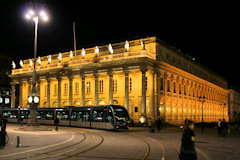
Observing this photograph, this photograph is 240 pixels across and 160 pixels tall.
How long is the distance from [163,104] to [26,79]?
3274 cm

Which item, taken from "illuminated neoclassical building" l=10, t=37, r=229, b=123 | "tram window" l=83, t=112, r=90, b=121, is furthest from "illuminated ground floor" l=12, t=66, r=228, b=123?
"tram window" l=83, t=112, r=90, b=121

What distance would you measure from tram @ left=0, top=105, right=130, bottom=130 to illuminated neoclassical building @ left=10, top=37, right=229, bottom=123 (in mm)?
9860

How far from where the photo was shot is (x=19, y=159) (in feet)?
38.9

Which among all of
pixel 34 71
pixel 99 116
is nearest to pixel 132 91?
pixel 99 116

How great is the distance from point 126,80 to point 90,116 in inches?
513

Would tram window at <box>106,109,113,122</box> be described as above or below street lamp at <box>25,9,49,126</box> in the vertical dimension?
below

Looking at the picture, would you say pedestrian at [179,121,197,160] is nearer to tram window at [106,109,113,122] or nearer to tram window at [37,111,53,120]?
tram window at [106,109,113,122]

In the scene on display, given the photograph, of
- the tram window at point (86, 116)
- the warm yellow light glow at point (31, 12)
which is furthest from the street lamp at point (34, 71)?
the tram window at point (86, 116)

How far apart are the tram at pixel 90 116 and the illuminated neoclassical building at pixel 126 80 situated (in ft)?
32.3

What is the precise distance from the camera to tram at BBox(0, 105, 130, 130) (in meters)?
31.8

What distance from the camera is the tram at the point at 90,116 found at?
104ft

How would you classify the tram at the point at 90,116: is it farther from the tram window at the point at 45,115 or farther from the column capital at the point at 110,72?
the column capital at the point at 110,72

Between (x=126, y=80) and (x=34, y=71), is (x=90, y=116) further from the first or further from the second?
(x=126, y=80)

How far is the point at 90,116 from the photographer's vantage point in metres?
35.6
